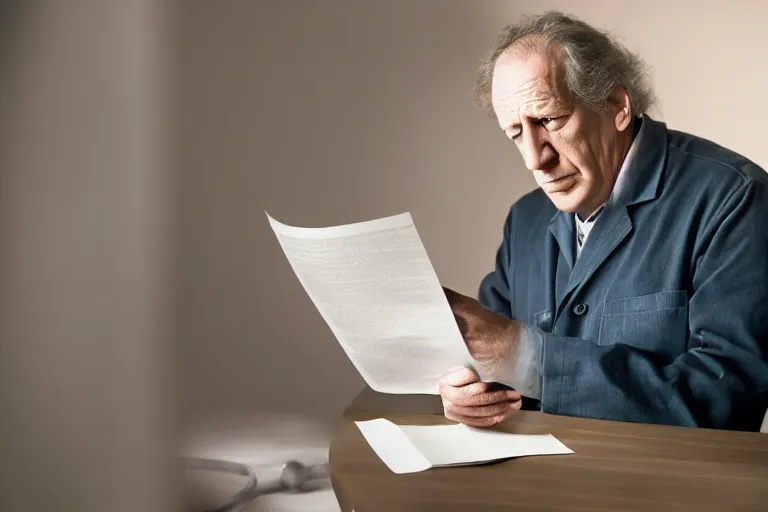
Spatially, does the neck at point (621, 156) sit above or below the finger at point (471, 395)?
above

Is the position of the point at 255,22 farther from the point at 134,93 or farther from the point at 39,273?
the point at 39,273

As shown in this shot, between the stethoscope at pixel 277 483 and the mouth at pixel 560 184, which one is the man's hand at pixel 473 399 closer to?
the mouth at pixel 560 184

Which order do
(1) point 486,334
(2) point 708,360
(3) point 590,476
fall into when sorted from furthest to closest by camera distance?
(2) point 708,360 → (1) point 486,334 → (3) point 590,476

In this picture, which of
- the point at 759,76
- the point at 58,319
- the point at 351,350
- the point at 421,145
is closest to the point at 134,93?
the point at 58,319

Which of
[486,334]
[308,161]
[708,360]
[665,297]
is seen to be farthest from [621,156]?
[308,161]

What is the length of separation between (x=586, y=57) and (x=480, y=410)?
644 millimetres

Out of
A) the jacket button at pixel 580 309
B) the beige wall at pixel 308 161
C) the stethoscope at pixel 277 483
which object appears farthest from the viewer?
the stethoscope at pixel 277 483

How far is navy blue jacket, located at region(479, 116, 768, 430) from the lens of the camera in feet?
4.00

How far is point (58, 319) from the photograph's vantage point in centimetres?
175

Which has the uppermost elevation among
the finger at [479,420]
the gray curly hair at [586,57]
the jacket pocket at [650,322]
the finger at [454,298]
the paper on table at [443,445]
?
the gray curly hair at [586,57]

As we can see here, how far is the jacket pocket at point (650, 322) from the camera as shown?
4.37ft

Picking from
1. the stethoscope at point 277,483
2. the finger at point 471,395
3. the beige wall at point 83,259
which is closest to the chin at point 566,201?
the finger at point 471,395

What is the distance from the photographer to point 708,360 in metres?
1.24

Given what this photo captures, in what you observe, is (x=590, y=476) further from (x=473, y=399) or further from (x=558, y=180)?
(x=558, y=180)
